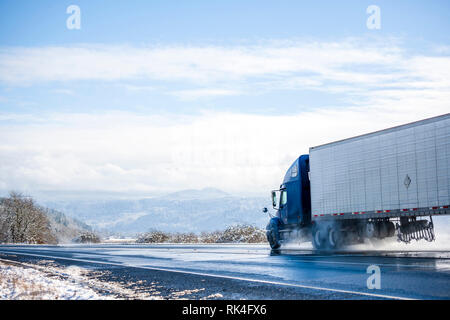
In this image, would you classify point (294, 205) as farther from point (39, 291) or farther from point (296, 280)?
point (39, 291)

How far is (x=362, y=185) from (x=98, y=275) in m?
11.2

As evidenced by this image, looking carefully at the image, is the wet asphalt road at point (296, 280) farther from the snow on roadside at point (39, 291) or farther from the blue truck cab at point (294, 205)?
the blue truck cab at point (294, 205)

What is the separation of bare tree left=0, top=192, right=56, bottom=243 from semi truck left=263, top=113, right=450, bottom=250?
129 ft

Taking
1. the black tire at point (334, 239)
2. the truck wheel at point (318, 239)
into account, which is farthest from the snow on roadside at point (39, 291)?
the truck wheel at point (318, 239)

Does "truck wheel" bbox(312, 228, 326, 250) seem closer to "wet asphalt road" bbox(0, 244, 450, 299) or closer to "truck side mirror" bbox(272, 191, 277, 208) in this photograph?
"truck side mirror" bbox(272, 191, 277, 208)

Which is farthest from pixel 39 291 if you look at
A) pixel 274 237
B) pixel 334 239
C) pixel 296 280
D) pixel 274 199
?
pixel 274 199

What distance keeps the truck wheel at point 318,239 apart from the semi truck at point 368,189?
13mm

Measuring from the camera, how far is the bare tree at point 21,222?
56.0m

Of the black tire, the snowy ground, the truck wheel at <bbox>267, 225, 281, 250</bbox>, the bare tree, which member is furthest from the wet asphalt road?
the bare tree

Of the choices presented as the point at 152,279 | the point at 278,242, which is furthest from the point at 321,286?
the point at 278,242

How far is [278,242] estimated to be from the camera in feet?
77.6

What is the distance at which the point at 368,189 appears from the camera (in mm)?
20172

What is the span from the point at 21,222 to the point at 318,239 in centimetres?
4287
